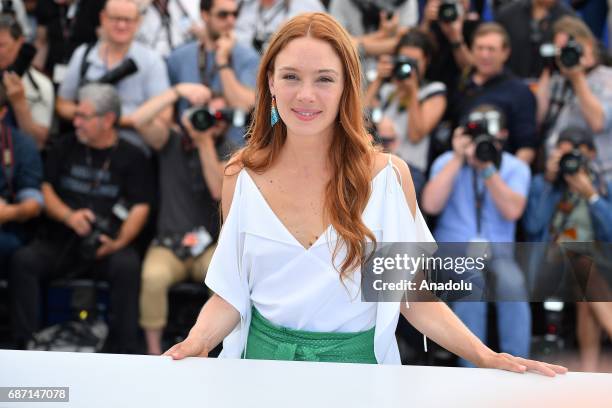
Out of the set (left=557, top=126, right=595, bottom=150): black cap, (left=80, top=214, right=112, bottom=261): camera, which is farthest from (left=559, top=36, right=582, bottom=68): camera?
(left=80, top=214, right=112, bottom=261): camera

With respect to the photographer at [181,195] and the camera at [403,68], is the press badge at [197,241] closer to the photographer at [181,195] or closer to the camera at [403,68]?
the photographer at [181,195]

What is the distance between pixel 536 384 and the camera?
184cm

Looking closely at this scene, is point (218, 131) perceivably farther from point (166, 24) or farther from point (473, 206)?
point (473, 206)

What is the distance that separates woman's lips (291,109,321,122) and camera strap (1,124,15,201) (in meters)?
3.18

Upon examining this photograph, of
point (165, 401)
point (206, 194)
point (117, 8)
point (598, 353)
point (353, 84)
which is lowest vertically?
point (598, 353)

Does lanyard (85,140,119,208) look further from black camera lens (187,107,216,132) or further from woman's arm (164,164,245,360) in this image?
woman's arm (164,164,245,360)

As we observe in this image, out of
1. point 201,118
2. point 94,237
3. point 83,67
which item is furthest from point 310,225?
point 83,67

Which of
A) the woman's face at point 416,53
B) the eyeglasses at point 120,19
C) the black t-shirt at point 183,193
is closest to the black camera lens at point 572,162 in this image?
the woman's face at point 416,53

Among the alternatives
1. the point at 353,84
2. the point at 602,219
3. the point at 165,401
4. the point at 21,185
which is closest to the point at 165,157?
the point at 21,185

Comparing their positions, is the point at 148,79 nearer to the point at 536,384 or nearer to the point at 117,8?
the point at 117,8

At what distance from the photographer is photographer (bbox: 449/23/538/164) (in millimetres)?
4766

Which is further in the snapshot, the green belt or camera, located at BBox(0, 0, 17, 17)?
camera, located at BBox(0, 0, 17, 17)

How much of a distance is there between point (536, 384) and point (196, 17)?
12.9 ft

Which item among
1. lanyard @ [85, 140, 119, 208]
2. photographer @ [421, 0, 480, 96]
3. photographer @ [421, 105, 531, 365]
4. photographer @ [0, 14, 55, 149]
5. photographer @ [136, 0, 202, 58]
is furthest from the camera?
photographer @ [136, 0, 202, 58]
